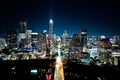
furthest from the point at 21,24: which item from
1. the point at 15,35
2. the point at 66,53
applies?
the point at 66,53

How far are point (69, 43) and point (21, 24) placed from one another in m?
9.92

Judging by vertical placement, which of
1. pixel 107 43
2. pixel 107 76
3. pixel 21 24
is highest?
pixel 21 24

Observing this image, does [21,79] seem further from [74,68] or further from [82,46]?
[82,46]

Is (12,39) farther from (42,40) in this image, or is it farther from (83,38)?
(83,38)

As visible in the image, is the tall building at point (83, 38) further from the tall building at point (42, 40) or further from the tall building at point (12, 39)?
the tall building at point (12, 39)

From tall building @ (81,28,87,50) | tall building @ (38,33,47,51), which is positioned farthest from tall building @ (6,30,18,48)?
tall building @ (81,28,87,50)

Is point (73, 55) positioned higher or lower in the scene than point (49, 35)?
lower

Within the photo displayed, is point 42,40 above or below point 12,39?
below

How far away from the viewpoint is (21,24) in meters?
41.3

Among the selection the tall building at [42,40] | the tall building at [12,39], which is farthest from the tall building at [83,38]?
the tall building at [12,39]

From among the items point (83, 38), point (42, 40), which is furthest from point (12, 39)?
point (83, 38)

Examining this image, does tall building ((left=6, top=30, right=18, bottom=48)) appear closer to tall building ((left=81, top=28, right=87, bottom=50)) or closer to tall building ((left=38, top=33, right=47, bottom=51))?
tall building ((left=38, top=33, right=47, bottom=51))

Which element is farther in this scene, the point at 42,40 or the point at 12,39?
the point at 42,40

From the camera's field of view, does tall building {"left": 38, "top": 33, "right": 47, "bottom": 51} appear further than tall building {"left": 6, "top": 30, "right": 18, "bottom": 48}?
No
